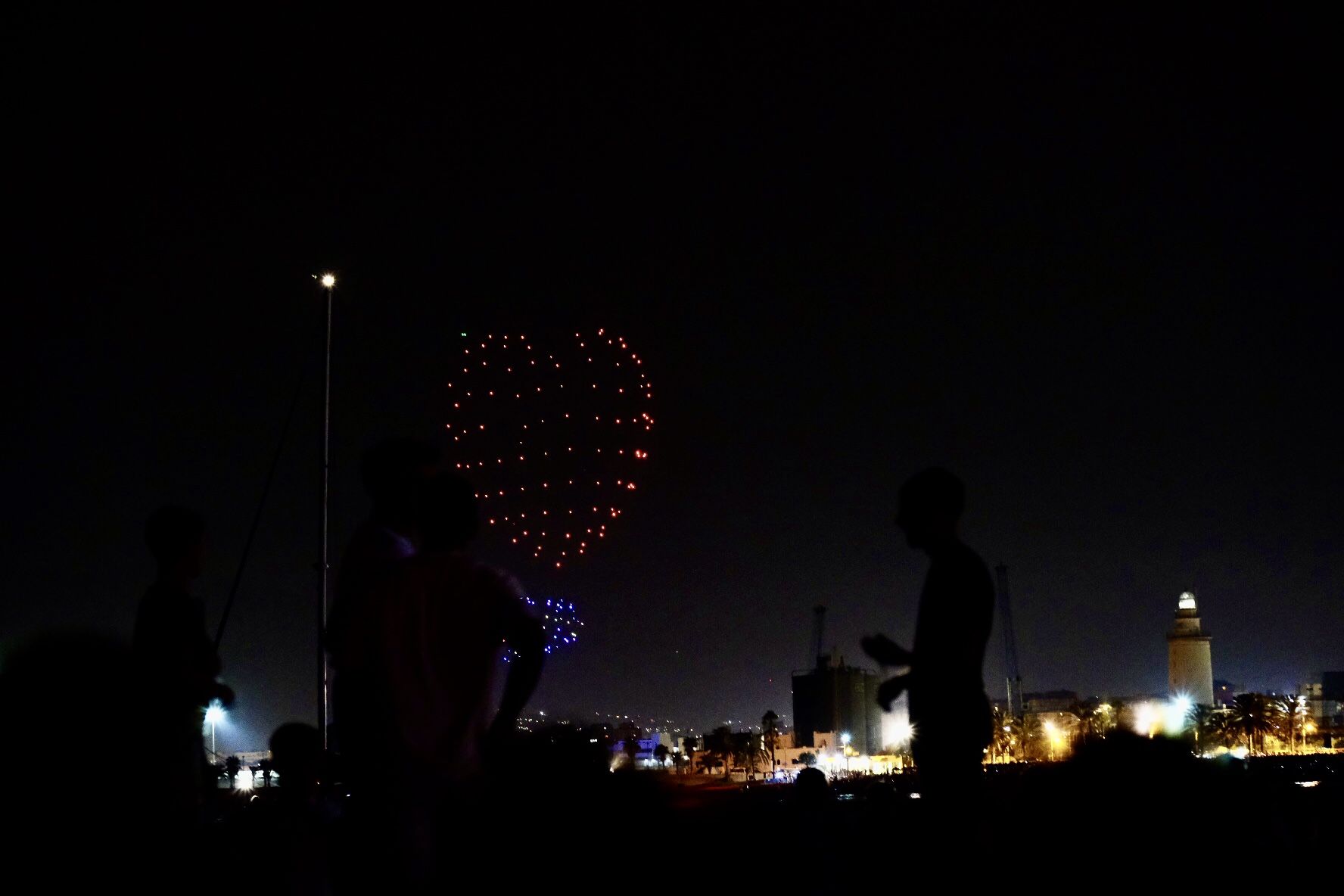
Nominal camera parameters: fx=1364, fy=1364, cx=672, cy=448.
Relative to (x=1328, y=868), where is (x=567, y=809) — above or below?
above

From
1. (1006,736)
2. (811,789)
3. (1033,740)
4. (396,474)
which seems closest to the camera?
(396,474)

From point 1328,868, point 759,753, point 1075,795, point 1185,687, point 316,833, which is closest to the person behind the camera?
point 1075,795

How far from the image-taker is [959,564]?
21.4 feet

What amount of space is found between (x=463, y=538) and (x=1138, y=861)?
3.25 m

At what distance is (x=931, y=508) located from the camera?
671cm

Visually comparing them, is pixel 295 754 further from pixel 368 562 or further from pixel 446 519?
pixel 446 519

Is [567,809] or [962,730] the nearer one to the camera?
[567,809]

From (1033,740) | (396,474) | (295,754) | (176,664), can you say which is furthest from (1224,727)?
(176,664)

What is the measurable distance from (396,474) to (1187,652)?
159790mm

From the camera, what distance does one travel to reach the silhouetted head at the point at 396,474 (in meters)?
6.92

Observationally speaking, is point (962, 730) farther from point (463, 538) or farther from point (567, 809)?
Result: point (463, 538)

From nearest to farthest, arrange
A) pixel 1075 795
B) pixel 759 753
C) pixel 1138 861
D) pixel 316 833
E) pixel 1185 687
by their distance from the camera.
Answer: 1. pixel 1138 861
2. pixel 1075 795
3. pixel 316 833
4. pixel 1185 687
5. pixel 759 753

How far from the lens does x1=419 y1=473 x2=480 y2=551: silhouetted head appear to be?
6.44 meters

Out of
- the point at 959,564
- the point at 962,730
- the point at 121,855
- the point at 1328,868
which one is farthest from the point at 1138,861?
the point at 121,855
